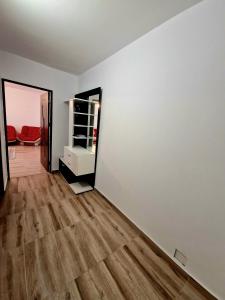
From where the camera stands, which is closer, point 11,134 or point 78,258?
point 78,258

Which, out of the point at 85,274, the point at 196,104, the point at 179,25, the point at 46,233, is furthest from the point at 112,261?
the point at 179,25

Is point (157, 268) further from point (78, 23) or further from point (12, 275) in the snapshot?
point (78, 23)

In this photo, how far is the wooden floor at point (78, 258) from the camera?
113 centimetres

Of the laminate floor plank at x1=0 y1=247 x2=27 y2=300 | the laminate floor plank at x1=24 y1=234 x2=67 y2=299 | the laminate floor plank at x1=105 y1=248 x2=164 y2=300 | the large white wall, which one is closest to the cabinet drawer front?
the large white wall

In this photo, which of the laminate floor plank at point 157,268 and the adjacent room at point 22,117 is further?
→ the adjacent room at point 22,117

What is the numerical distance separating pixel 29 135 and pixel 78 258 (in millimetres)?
5983

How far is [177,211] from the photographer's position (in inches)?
54.5

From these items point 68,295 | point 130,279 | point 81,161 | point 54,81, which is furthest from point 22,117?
point 130,279

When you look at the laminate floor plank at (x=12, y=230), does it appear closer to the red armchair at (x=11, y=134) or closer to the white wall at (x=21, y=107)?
the red armchair at (x=11, y=134)

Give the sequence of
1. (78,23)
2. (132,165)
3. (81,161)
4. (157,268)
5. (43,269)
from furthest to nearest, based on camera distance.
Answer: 1. (81,161)
2. (132,165)
3. (78,23)
4. (157,268)
5. (43,269)

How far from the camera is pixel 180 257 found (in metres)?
1.38

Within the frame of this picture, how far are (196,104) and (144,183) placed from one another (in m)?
1.04

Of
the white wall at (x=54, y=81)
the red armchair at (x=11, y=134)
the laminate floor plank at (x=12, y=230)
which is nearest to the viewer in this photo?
the laminate floor plank at (x=12, y=230)

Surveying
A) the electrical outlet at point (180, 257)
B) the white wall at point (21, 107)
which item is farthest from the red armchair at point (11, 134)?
the electrical outlet at point (180, 257)
